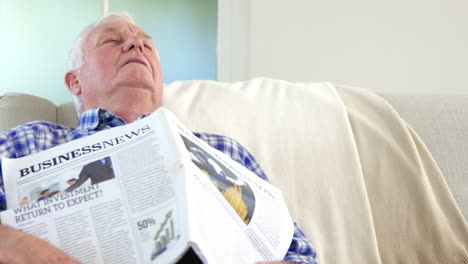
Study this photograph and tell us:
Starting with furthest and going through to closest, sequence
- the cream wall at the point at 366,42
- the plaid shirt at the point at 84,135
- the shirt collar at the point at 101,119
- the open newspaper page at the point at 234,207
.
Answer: the cream wall at the point at 366,42 < the shirt collar at the point at 101,119 < the plaid shirt at the point at 84,135 < the open newspaper page at the point at 234,207

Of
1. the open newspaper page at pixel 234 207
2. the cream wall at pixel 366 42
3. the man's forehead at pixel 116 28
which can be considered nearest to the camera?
the open newspaper page at pixel 234 207

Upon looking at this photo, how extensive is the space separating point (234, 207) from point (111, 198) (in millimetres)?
155

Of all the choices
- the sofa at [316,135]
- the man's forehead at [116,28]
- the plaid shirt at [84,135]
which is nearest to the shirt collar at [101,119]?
the plaid shirt at [84,135]

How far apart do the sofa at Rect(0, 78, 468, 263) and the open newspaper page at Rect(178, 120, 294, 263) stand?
0.32 metres

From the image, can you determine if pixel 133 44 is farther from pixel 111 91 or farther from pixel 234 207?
pixel 234 207

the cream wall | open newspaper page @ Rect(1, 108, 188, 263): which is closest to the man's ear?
open newspaper page @ Rect(1, 108, 188, 263)

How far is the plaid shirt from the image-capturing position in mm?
834

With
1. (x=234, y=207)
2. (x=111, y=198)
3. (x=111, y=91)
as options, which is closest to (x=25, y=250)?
(x=111, y=198)

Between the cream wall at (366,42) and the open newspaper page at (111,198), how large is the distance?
1.58m

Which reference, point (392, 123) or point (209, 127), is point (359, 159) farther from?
point (209, 127)

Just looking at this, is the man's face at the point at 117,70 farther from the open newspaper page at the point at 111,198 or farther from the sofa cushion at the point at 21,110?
the open newspaper page at the point at 111,198

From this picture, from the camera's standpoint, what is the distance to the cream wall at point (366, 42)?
216cm

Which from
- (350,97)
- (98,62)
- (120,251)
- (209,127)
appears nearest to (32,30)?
(98,62)

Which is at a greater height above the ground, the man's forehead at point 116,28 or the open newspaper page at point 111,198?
the man's forehead at point 116,28
